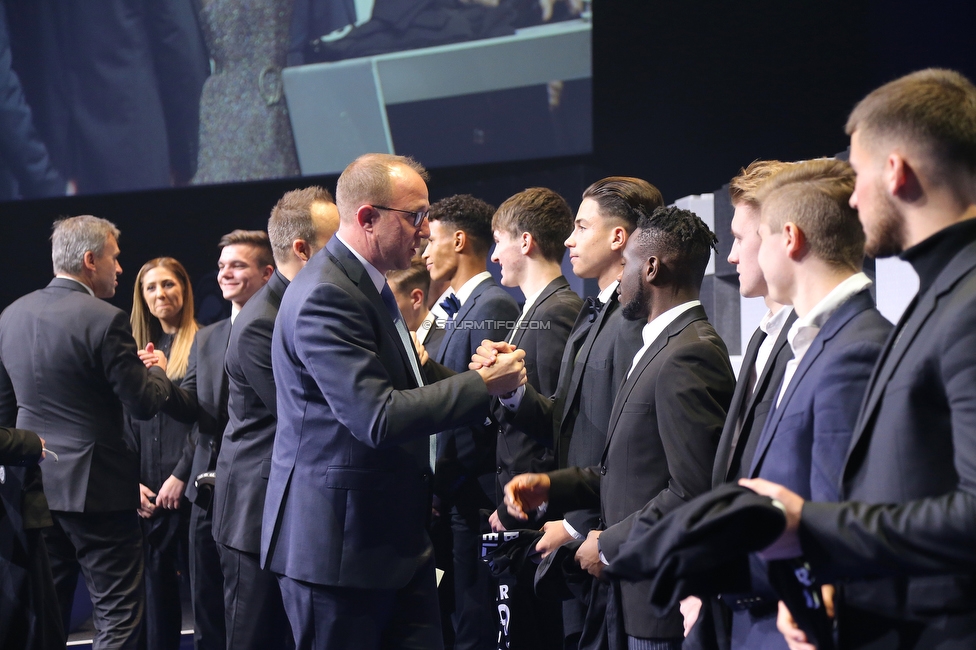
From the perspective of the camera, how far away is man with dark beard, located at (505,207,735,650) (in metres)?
2.09

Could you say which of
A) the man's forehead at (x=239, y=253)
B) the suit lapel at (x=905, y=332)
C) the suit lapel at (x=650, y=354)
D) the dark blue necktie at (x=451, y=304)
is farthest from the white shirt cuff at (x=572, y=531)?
the man's forehead at (x=239, y=253)

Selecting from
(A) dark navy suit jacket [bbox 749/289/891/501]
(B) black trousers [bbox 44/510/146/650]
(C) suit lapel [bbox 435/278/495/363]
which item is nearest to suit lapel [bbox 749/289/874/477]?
(A) dark navy suit jacket [bbox 749/289/891/501]

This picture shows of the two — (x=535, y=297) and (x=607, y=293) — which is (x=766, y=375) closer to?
(x=607, y=293)

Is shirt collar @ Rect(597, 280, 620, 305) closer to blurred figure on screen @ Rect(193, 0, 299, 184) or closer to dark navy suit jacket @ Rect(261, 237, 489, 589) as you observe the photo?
dark navy suit jacket @ Rect(261, 237, 489, 589)

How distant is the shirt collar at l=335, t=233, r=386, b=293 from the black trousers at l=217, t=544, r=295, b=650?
1191 millimetres

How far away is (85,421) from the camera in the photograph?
3.72m

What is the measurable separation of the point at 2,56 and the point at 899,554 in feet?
22.1

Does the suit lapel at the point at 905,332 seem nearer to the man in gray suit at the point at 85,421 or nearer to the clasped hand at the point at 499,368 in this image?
the clasped hand at the point at 499,368

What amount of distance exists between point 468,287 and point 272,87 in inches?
118

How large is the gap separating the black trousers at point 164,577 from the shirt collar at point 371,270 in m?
2.48

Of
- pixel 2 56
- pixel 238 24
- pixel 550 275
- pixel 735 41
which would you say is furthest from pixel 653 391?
pixel 2 56

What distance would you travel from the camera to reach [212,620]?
3809 mm

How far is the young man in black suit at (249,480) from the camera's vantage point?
3.05 m

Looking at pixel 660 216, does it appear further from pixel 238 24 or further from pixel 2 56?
pixel 2 56
